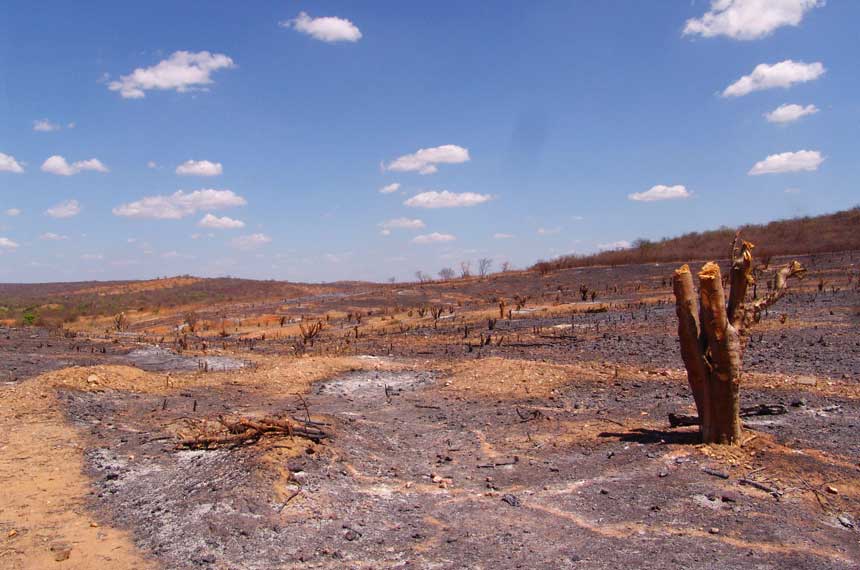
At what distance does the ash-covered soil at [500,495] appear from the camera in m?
4.58

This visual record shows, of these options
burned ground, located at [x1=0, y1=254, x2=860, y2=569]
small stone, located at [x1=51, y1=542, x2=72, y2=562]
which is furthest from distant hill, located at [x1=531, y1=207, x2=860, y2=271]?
small stone, located at [x1=51, y1=542, x2=72, y2=562]

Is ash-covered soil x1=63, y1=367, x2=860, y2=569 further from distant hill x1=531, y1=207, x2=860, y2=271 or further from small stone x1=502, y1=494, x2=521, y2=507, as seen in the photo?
distant hill x1=531, y1=207, x2=860, y2=271

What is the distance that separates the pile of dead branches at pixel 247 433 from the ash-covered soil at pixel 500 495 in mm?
181

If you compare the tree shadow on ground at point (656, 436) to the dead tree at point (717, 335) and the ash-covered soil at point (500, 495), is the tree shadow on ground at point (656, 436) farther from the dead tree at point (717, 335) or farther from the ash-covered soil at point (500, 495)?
the dead tree at point (717, 335)

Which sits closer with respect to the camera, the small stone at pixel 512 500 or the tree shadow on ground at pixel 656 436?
the small stone at pixel 512 500

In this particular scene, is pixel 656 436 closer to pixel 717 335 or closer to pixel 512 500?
pixel 717 335

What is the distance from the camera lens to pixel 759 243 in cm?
4150

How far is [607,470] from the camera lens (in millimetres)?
6129

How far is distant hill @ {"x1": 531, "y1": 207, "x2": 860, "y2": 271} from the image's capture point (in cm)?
3722

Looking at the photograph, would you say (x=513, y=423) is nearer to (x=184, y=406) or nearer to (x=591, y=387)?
(x=591, y=387)

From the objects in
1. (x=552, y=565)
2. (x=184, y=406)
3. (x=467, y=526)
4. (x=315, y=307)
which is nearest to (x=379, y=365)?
(x=184, y=406)

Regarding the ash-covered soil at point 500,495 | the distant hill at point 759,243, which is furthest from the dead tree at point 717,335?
the distant hill at point 759,243

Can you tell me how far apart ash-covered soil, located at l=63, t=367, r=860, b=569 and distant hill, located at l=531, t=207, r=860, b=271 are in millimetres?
32537

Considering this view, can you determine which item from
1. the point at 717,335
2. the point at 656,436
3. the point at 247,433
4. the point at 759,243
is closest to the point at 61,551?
the point at 247,433
